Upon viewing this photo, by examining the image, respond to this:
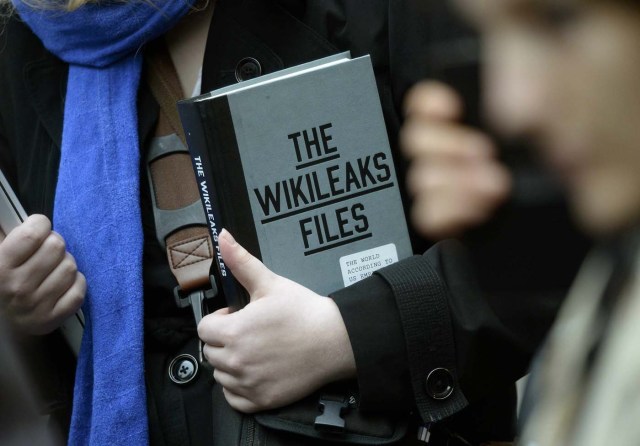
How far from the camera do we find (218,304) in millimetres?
1377

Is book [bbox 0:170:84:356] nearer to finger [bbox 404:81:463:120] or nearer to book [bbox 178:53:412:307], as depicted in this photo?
book [bbox 178:53:412:307]

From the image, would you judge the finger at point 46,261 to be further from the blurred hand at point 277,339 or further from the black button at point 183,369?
the blurred hand at point 277,339

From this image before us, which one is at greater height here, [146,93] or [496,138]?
[146,93]

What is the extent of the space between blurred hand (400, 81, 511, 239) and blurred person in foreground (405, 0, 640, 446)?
0.20 ft

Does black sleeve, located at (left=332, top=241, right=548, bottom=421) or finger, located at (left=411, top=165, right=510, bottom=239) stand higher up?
finger, located at (left=411, top=165, right=510, bottom=239)

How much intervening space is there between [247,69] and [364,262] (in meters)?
0.37

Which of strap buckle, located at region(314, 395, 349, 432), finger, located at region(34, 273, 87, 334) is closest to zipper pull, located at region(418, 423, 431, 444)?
strap buckle, located at region(314, 395, 349, 432)

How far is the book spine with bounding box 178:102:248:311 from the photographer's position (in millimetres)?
1212

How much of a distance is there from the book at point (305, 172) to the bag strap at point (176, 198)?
0.34 ft

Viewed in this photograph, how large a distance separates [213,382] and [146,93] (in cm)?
50

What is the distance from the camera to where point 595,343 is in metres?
0.46

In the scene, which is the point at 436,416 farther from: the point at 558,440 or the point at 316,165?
the point at 558,440

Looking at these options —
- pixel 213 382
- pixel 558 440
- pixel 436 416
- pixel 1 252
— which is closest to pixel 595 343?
pixel 558 440

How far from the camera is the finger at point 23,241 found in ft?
4.45
